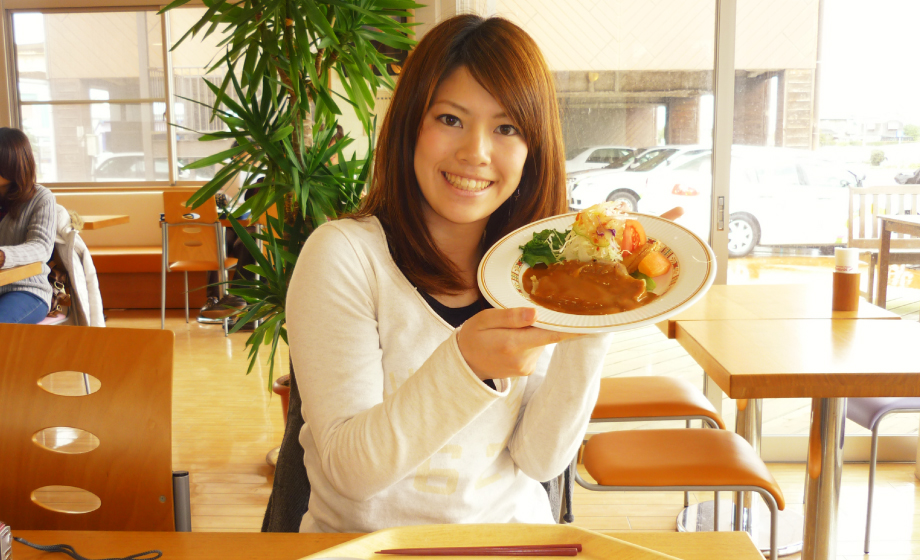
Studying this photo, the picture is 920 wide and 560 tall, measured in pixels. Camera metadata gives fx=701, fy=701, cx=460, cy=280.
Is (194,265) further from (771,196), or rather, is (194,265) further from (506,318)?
(506,318)

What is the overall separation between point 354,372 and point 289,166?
1494 millimetres

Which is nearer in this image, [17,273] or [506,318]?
[506,318]

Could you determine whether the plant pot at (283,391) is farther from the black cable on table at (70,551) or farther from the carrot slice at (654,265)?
the carrot slice at (654,265)

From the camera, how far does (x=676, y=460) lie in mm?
1701

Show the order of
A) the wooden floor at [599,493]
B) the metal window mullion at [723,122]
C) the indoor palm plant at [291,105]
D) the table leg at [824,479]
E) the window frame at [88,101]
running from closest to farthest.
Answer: the table leg at [824,479], the indoor palm plant at [291,105], the wooden floor at [599,493], the metal window mullion at [723,122], the window frame at [88,101]

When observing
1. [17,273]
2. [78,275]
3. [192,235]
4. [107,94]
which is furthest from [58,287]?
[107,94]

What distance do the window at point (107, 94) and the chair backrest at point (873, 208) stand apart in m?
5.99

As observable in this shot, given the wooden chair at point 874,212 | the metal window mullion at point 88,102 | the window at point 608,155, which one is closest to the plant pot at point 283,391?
the window at point 608,155

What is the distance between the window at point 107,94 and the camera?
706 centimetres

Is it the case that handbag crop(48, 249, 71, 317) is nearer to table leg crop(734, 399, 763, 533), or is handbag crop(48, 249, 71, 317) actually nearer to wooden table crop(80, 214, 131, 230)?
wooden table crop(80, 214, 131, 230)

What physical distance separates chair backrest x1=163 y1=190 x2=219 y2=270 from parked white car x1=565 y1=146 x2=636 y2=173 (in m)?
3.21

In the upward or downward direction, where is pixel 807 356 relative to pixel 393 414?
downward

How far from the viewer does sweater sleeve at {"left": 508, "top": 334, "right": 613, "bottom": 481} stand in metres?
1.08

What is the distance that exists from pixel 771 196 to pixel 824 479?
1564 mm
